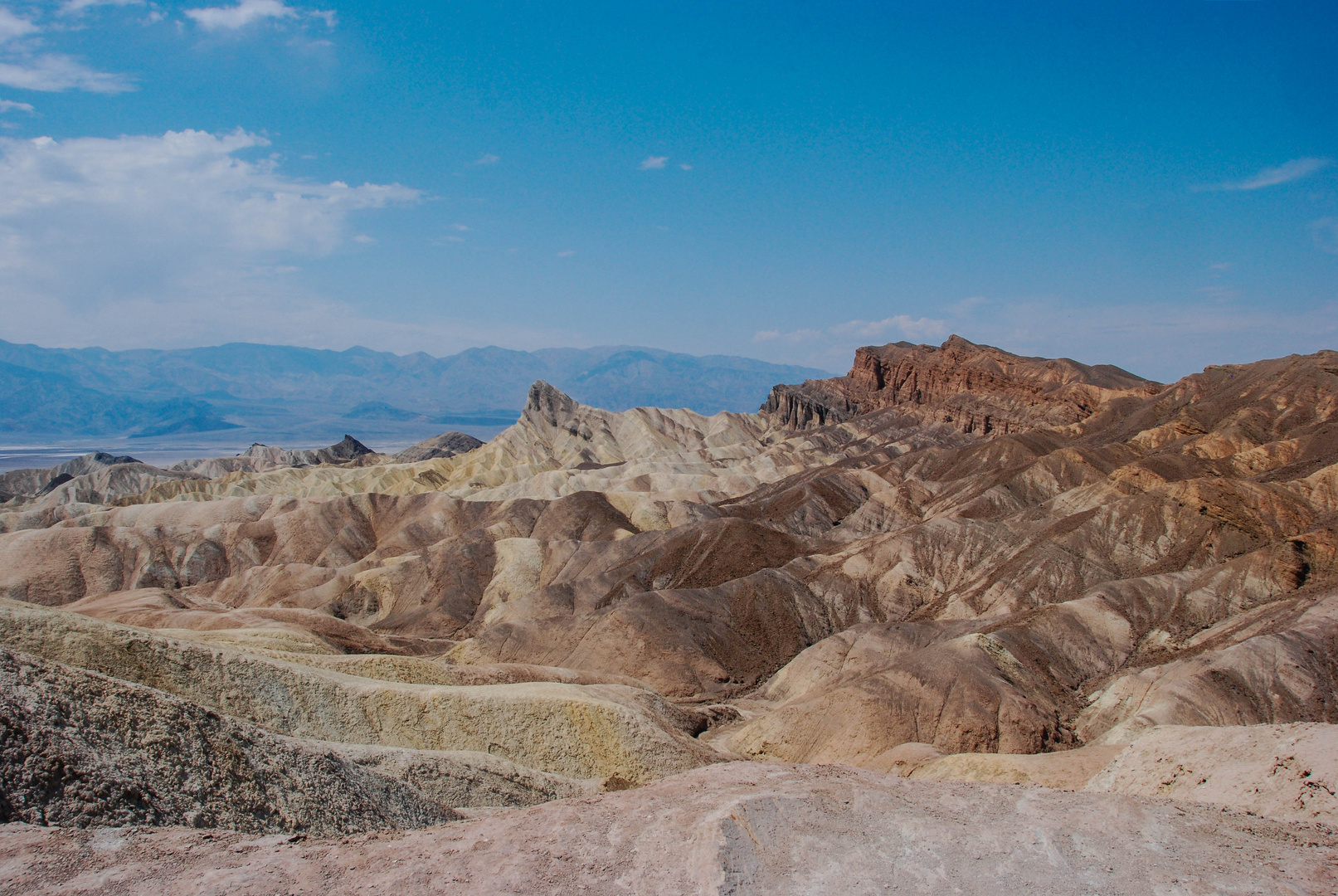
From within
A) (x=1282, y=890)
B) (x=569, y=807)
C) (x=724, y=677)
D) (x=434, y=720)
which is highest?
(x=1282, y=890)

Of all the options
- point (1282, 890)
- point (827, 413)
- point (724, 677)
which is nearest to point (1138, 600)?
point (724, 677)

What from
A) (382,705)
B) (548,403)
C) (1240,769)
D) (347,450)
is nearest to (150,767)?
(382,705)

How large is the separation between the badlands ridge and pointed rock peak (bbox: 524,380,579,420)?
3531 centimetres

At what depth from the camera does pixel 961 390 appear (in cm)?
12006

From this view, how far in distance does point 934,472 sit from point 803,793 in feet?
226

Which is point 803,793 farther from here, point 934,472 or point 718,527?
point 934,472

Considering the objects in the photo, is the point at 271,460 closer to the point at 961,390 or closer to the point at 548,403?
the point at 548,403

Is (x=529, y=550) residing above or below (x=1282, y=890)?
below

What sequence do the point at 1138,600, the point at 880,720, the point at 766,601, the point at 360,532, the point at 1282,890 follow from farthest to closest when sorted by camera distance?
the point at 360,532 < the point at 766,601 < the point at 1138,600 < the point at 880,720 < the point at 1282,890

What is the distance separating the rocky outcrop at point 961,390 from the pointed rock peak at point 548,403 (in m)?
37.2

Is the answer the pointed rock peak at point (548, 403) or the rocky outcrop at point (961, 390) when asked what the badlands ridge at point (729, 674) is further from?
the pointed rock peak at point (548, 403)

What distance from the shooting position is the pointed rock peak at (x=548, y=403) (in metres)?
139

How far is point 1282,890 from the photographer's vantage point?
45.0 ft

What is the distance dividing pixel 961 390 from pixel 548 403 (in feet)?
217
